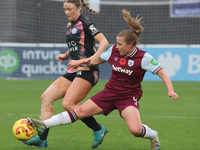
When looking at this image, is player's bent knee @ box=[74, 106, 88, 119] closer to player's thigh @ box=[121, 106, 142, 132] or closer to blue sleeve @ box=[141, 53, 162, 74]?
player's thigh @ box=[121, 106, 142, 132]

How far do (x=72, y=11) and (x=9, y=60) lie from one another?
12.5 meters

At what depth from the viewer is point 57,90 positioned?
588 cm

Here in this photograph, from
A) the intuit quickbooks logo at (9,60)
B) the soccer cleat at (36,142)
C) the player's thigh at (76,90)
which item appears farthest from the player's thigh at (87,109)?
the intuit quickbooks logo at (9,60)

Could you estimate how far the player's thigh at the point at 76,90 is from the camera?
5.64 m

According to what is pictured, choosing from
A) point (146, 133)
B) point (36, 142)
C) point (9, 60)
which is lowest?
point (9, 60)

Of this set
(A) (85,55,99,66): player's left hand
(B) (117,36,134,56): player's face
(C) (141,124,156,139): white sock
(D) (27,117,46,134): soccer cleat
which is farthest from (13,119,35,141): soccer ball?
(B) (117,36,134,56): player's face

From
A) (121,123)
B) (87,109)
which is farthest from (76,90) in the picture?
(121,123)

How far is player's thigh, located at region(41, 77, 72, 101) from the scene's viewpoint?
230 inches

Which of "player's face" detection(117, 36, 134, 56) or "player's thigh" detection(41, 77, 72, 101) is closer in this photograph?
"player's face" detection(117, 36, 134, 56)

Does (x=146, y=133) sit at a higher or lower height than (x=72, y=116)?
lower

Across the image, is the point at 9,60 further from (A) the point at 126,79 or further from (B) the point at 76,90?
(A) the point at 126,79

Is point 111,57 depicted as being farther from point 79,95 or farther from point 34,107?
point 34,107

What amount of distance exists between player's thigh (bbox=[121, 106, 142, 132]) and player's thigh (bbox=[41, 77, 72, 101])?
98cm

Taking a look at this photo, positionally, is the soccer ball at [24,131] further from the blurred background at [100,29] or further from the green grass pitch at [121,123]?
the blurred background at [100,29]
